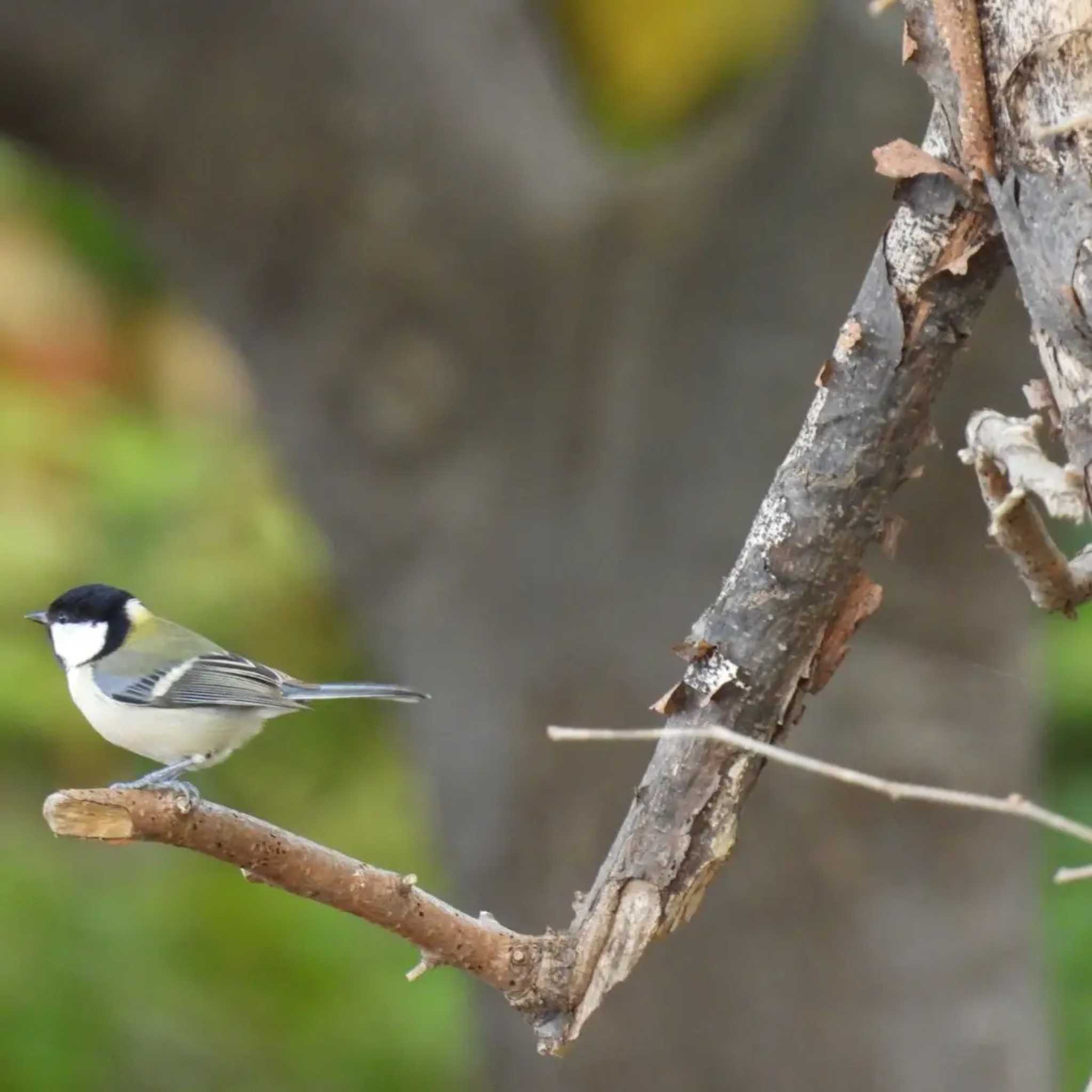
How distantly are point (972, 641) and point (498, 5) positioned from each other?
1148 mm

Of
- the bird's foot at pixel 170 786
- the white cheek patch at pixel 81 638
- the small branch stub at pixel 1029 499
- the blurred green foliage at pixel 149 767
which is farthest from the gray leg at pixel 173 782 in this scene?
the blurred green foliage at pixel 149 767

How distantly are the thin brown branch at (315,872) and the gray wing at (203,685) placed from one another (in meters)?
0.29

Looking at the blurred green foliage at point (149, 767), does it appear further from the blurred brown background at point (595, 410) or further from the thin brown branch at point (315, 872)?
the thin brown branch at point (315, 872)

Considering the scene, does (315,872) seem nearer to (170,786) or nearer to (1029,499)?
(170,786)

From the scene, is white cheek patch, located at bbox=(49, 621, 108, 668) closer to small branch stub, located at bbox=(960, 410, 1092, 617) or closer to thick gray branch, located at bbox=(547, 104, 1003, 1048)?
thick gray branch, located at bbox=(547, 104, 1003, 1048)

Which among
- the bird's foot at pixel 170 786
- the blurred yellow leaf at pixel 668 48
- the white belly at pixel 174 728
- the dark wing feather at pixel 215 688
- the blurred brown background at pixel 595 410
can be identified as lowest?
the bird's foot at pixel 170 786

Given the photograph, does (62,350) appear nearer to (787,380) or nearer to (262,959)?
(262,959)

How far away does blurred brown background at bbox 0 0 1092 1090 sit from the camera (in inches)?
83.4

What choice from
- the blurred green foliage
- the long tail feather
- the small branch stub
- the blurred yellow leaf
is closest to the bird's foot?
the long tail feather

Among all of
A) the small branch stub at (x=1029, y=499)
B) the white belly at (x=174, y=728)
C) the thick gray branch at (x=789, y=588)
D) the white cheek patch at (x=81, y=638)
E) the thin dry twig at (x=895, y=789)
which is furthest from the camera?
the white cheek patch at (x=81, y=638)

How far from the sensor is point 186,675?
1307mm

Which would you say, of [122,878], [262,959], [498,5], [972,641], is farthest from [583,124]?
[122,878]

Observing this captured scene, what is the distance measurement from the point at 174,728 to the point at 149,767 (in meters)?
2.42

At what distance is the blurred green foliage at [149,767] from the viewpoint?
3094 millimetres
